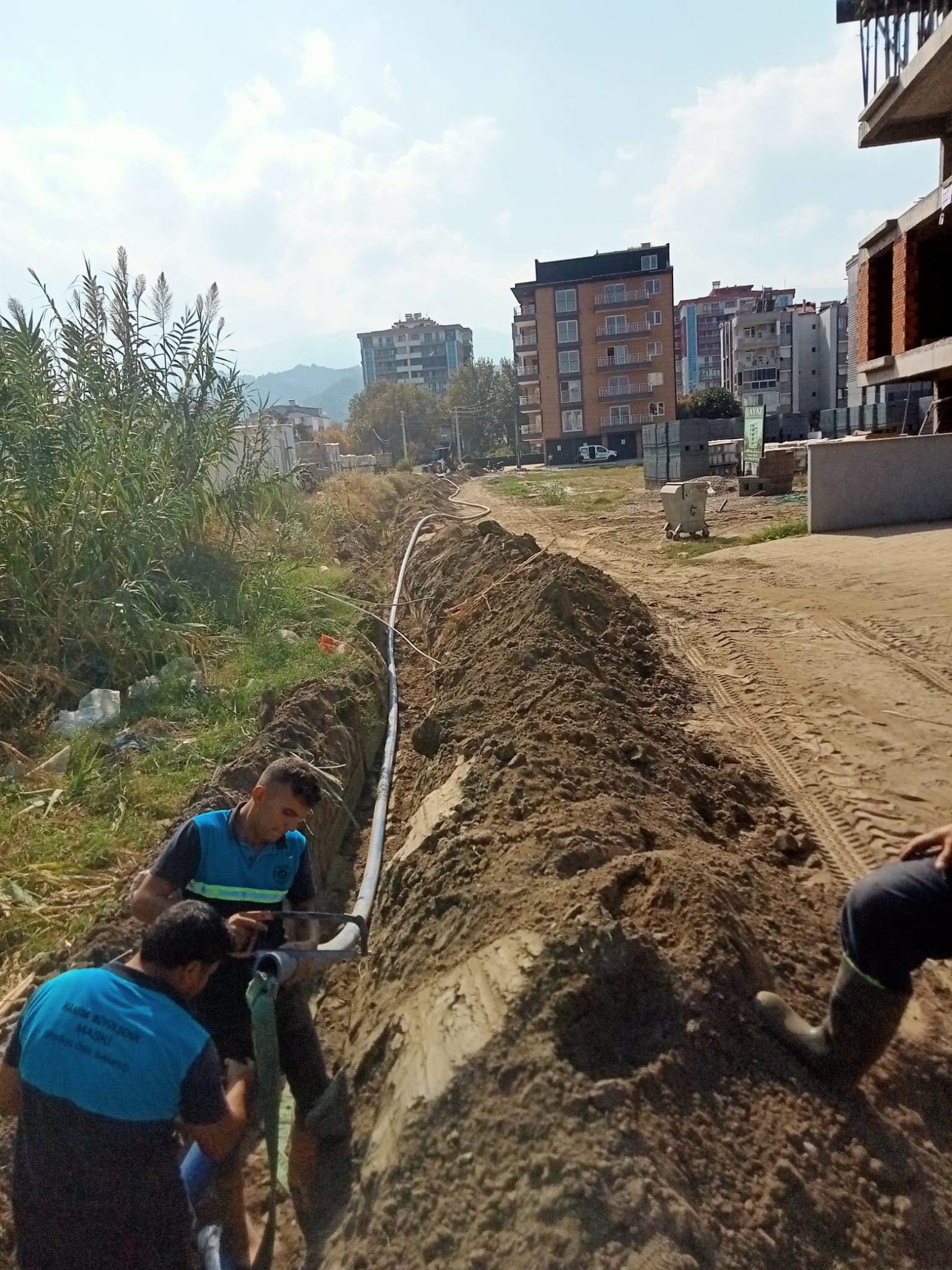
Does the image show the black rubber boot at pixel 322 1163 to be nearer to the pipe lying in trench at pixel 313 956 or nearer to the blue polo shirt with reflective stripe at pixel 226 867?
the pipe lying in trench at pixel 313 956

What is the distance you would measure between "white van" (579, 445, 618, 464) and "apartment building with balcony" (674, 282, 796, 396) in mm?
53173

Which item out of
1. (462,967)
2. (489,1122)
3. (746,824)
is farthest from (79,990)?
(746,824)

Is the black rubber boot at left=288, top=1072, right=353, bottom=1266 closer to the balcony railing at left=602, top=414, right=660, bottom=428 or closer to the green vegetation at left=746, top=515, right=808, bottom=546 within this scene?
the green vegetation at left=746, top=515, right=808, bottom=546

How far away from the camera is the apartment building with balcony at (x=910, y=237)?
15.3m

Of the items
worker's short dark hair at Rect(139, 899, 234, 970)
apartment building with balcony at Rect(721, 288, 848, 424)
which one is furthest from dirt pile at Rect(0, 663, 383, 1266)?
apartment building with balcony at Rect(721, 288, 848, 424)

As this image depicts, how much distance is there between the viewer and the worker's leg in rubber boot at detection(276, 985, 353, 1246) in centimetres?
276

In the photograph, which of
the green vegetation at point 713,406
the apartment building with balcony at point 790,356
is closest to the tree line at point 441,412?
the green vegetation at point 713,406

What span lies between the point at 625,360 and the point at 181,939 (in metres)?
58.1

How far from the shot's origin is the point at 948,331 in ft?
55.2

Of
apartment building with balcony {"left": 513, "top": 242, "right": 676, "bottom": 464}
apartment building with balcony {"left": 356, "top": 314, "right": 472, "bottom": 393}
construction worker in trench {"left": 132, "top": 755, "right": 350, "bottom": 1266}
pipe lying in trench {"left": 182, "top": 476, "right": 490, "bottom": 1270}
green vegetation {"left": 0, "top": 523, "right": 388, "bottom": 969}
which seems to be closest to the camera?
pipe lying in trench {"left": 182, "top": 476, "right": 490, "bottom": 1270}

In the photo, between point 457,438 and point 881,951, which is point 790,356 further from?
point 881,951

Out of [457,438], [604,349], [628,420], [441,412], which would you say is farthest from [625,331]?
[441,412]

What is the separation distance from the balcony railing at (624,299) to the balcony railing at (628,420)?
280 inches

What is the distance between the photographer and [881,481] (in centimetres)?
1321
